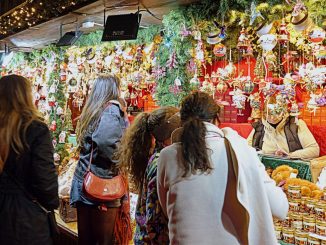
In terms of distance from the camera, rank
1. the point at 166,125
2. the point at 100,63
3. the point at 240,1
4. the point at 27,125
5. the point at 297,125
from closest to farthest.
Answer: the point at 166,125, the point at 27,125, the point at 240,1, the point at 297,125, the point at 100,63

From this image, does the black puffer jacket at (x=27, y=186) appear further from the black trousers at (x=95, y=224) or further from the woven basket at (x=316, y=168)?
the woven basket at (x=316, y=168)

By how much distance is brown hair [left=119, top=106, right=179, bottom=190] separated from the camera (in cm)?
220

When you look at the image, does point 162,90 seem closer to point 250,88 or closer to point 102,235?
point 250,88

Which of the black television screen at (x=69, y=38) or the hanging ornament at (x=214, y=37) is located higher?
the black television screen at (x=69, y=38)

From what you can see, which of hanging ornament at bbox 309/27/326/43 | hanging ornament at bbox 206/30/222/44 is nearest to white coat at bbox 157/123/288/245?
hanging ornament at bbox 309/27/326/43

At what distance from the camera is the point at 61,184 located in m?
4.68

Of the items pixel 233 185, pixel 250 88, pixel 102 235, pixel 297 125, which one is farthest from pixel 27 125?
pixel 297 125

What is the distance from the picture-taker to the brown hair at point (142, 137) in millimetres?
2201

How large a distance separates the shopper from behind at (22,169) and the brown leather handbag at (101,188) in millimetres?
511

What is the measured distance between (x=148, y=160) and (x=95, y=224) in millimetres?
1002

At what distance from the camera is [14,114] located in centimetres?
244

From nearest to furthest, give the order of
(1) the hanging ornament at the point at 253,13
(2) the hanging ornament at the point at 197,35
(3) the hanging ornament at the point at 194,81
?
(1) the hanging ornament at the point at 253,13 → (2) the hanging ornament at the point at 197,35 → (3) the hanging ornament at the point at 194,81

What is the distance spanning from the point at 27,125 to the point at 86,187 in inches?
30.8

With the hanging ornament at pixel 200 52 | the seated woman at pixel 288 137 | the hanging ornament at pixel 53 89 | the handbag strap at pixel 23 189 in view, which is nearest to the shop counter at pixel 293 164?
the hanging ornament at pixel 200 52
